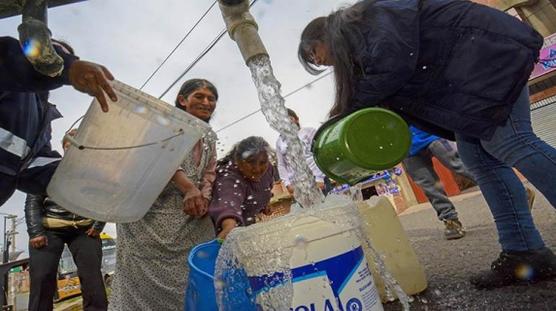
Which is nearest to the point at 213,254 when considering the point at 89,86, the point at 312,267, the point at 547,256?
the point at 312,267

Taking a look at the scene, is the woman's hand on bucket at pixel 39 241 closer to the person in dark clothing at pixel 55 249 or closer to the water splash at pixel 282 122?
the person in dark clothing at pixel 55 249

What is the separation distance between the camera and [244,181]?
1.65 m

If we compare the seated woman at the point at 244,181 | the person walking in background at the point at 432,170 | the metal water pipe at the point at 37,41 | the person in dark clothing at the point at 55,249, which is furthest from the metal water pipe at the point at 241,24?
the person in dark clothing at the point at 55,249

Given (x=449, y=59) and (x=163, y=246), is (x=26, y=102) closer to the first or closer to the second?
(x=163, y=246)

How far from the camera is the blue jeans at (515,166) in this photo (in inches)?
43.8

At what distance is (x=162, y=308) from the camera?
1.36 meters

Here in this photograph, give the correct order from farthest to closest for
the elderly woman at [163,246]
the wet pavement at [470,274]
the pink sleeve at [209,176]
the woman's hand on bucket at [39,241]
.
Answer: the woman's hand on bucket at [39,241] < the pink sleeve at [209,176] < the elderly woman at [163,246] < the wet pavement at [470,274]

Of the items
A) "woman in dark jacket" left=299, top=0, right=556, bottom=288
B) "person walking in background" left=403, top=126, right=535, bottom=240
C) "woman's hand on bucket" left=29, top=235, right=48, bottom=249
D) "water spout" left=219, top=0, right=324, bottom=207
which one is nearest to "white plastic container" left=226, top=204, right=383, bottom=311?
"water spout" left=219, top=0, right=324, bottom=207

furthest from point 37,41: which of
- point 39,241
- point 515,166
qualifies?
point 39,241

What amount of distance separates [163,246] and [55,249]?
5.30 ft

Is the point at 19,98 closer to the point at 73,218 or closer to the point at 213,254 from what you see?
the point at 213,254

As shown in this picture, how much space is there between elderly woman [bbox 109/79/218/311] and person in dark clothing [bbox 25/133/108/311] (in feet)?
4.25

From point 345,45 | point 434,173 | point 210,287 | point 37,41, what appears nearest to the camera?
point 210,287

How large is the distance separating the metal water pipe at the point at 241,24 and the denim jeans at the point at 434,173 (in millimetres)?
1761
